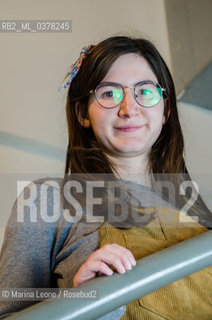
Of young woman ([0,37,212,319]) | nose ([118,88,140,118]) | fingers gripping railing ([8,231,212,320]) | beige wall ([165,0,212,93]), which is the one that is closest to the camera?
fingers gripping railing ([8,231,212,320])

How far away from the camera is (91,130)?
3.01 feet

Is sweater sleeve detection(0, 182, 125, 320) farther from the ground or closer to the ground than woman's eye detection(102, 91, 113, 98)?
closer to the ground

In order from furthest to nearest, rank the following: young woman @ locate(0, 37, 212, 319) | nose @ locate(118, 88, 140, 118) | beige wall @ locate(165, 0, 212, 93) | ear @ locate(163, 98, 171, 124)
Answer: beige wall @ locate(165, 0, 212, 93) → ear @ locate(163, 98, 171, 124) → nose @ locate(118, 88, 140, 118) → young woman @ locate(0, 37, 212, 319)

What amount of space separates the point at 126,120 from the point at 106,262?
1.19ft

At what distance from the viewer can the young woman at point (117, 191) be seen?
24.9 inches

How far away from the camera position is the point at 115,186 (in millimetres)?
807

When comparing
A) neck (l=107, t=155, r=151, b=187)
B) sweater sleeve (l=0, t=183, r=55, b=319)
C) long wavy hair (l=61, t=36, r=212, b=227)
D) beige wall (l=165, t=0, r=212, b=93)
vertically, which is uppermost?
beige wall (l=165, t=0, r=212, b=93)

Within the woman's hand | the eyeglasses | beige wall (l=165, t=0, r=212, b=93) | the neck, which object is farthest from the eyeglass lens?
beige wall (l=165, t=0, r=212, b=93)

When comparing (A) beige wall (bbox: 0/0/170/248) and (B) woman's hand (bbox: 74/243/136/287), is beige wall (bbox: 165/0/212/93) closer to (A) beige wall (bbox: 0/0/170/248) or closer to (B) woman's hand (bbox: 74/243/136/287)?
(A) beige wall (bbox: 0/0/170/248)

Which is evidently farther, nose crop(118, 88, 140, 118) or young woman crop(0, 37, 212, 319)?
nose crop(118, 88, 140, 118)

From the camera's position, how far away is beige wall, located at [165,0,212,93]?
4.45ft

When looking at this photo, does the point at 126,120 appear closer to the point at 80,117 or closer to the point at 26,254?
the point at 80,117

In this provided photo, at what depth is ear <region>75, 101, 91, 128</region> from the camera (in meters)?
0.90

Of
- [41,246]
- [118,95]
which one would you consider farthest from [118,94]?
[41,246]
